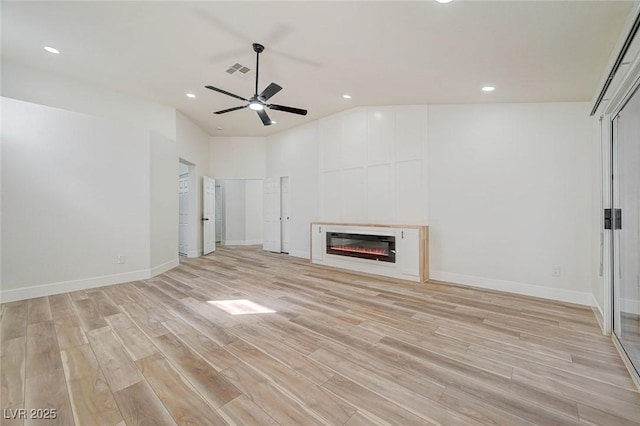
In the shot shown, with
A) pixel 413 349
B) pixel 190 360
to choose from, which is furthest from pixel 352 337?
pixel 190 360

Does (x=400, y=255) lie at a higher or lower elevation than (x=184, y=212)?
lower

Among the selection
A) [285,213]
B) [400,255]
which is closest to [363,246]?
[400,255]

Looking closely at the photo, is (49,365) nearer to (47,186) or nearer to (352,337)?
(352,337)

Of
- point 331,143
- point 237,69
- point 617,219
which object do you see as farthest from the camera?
point 331,143

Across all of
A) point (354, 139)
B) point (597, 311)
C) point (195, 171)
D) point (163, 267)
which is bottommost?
point (597, 311)

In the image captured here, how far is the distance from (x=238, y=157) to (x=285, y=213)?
2252 mm

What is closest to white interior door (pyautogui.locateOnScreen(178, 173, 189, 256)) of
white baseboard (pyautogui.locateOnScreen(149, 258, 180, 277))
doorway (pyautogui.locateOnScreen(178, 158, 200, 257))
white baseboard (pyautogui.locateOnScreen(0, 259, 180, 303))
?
doorway (pyautogui.locateOnScreen(178, 158, 200, 257))

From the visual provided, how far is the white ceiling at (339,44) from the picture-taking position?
2.49 meters

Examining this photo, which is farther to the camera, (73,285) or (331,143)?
(331,143)

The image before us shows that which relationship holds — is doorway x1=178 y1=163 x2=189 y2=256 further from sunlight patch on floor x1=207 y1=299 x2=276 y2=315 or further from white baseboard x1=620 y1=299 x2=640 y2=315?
white baseboard x1=620 y1=299 x2=640 y2=315

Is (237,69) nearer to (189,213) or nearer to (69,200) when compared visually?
(69,200)

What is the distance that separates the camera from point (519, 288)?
4.00 m

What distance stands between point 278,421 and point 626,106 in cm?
386

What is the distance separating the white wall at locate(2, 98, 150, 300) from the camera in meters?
3.57
